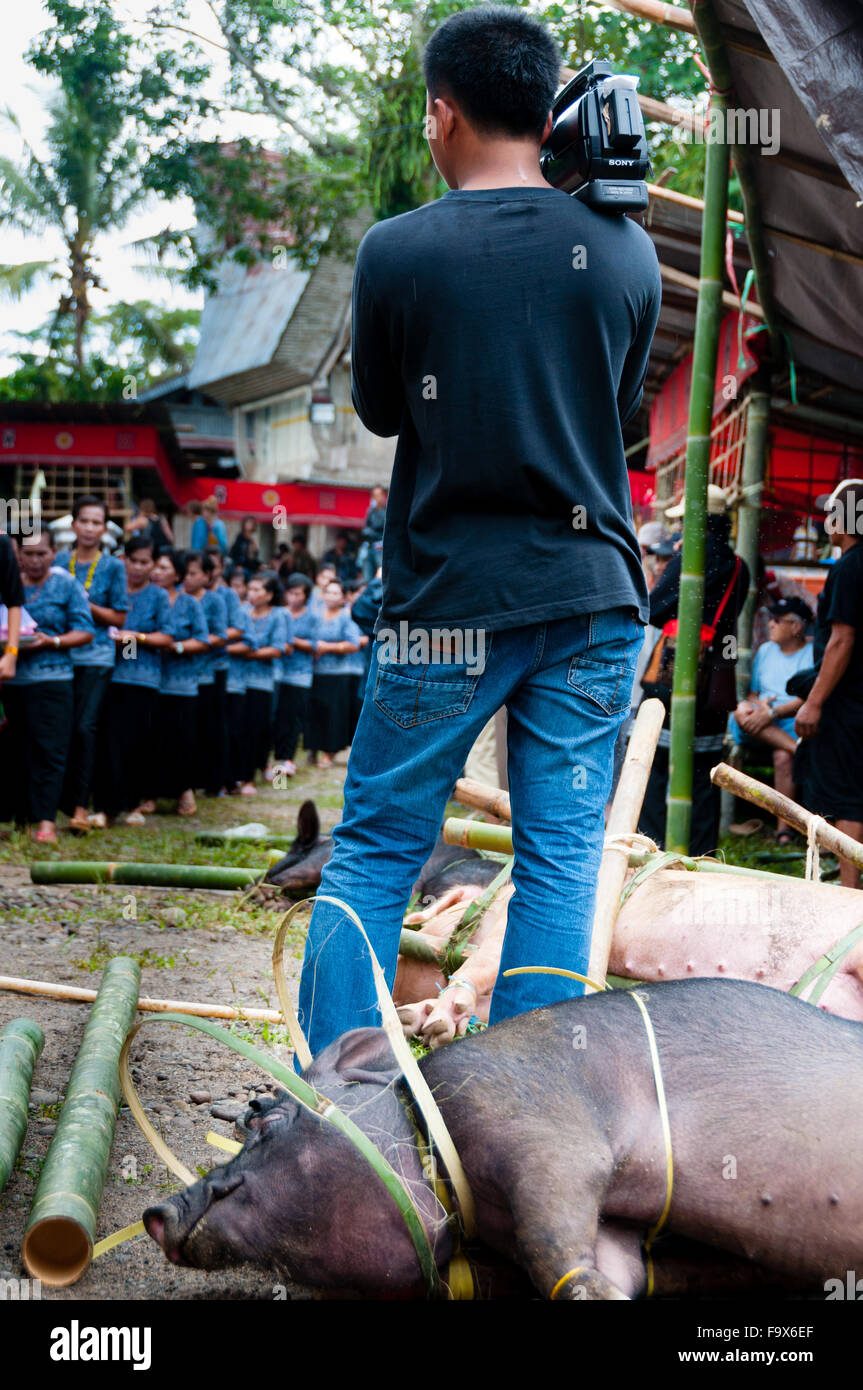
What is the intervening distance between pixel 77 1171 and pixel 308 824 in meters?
3.51

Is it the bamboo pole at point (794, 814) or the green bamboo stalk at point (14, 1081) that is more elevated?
the bamboo pole at point (794, 814)

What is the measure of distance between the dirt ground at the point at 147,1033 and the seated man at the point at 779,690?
3484 millimetres

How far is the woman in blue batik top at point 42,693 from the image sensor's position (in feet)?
25.8

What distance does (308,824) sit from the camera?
5.85m

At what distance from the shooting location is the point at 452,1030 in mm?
3045

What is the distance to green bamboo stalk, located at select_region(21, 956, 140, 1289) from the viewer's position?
7.21ft

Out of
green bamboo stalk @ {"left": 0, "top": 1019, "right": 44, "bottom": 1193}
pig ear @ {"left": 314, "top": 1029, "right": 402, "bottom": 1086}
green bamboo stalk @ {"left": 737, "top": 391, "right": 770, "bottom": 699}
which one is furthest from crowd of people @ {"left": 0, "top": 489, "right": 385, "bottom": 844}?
pig ear @ {"left": 314, "top": 1029, "right": 402, "bottom": 1086}

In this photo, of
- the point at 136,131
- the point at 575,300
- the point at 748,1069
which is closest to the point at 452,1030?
the point at 748,1069

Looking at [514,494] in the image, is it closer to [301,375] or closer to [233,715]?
[233,715]

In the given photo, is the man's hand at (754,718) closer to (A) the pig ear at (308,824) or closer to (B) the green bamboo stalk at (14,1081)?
(A) the pig ear at (308,824)

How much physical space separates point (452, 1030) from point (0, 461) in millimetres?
20911
